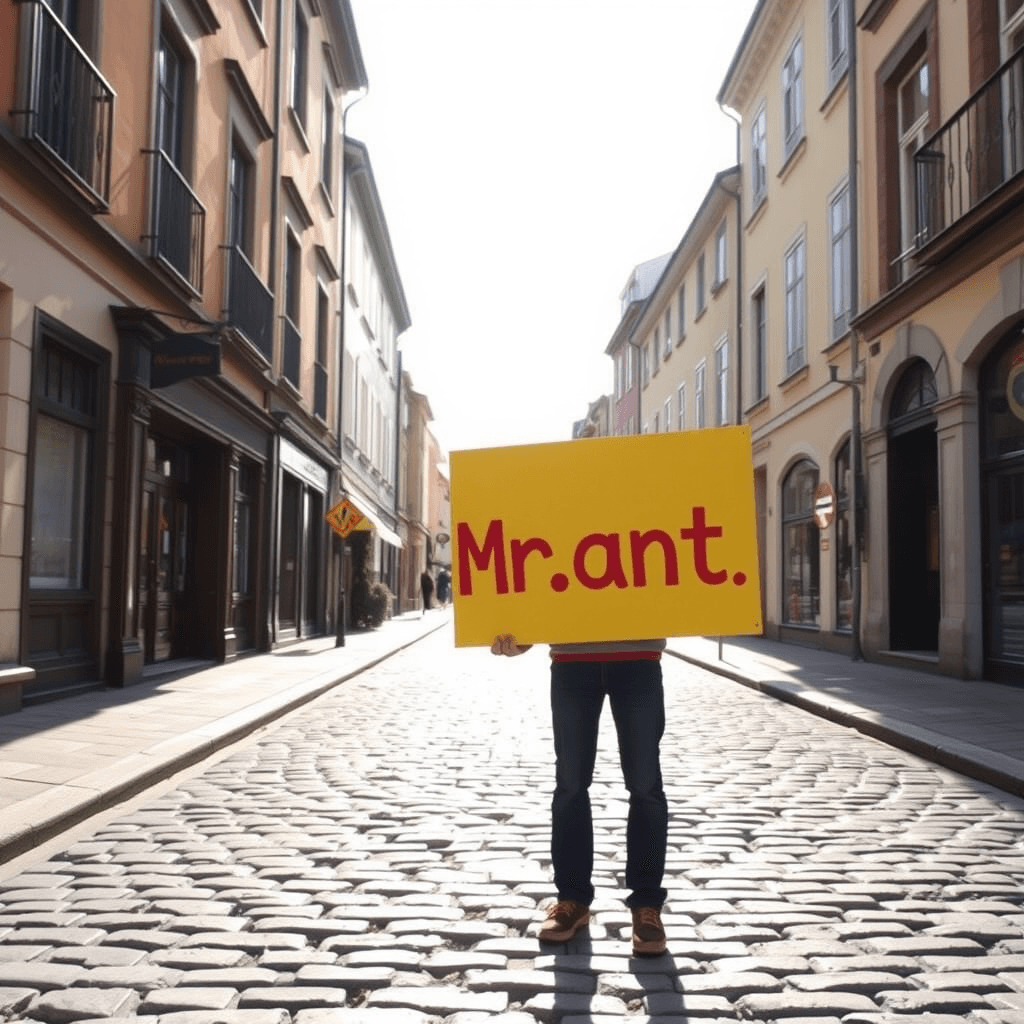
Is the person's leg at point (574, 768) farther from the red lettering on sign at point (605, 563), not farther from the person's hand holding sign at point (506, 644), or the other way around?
the red lettering on sign at point (605, 563)

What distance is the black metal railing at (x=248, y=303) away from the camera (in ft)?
49.6

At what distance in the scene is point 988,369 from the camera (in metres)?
12.8

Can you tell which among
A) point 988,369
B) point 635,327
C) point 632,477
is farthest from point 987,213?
point 635,327

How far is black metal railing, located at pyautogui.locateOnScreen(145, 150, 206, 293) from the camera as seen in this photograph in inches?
472

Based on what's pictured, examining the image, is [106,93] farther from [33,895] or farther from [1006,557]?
[1006,557]

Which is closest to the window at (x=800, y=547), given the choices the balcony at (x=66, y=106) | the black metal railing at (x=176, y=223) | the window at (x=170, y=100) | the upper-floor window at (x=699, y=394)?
the upper-floor window at (x=699, y=394)

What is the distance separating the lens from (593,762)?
152 inches

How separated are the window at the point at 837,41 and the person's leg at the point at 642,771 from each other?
52.4 ft

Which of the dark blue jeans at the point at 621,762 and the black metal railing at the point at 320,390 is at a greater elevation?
the black metal railing at the point at 320,390

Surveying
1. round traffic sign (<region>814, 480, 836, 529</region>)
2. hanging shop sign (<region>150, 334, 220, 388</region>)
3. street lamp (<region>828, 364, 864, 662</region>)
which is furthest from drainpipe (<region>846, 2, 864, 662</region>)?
hanging shop sign (<region>150, 334, 220, 388</region>)

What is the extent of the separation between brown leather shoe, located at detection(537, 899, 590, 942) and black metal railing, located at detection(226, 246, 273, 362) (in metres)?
11.7

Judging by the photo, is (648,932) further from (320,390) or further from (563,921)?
(320,390)

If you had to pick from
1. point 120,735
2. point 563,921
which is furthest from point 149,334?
point 563,921

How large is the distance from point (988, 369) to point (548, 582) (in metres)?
10.3
